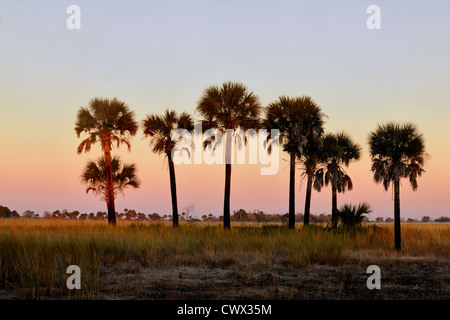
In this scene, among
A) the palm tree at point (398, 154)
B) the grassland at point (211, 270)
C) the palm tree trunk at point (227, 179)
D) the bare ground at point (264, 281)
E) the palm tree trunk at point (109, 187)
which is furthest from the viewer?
the palm tree trunk at point (109, 187)

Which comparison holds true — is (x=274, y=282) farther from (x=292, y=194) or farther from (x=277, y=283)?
(x=292, y=194)

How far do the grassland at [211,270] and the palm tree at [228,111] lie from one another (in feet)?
52.1

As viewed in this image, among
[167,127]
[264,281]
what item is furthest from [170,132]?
[264,281]

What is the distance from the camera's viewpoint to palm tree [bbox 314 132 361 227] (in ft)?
148

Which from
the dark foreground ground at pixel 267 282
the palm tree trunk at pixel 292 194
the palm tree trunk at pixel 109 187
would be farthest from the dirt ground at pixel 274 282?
the palm tree trunk at pixel 109 187

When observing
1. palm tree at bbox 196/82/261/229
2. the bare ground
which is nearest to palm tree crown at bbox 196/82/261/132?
palm tree at bbox 196/82/261/229

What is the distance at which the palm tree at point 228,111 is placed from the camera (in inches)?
1501

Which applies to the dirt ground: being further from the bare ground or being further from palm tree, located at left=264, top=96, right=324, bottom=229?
palm tree, located at left=264, top=96, right=324, bottom=229

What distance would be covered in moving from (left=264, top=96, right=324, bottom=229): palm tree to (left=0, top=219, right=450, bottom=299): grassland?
18.6 meters

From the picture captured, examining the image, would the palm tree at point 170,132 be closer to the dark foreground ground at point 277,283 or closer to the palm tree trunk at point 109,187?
the palm tree trunk at point 109,187

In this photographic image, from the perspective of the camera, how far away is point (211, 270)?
15.7 meters

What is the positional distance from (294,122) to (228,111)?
6.40 meters

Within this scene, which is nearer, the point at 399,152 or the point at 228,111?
the point at 399,152

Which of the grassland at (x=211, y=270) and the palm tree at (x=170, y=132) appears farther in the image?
the palm tree at (x=170, y=132)
